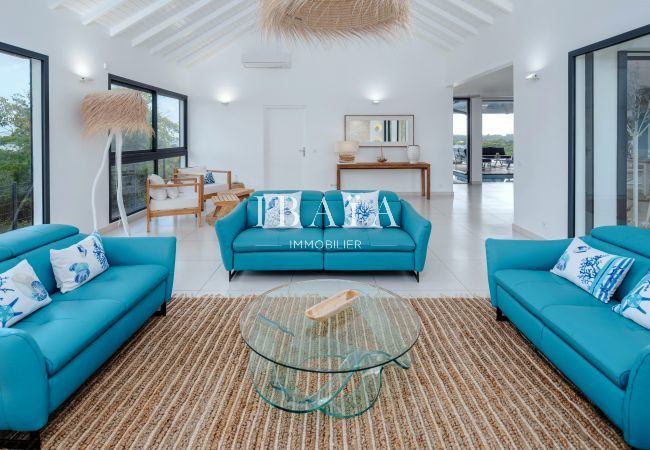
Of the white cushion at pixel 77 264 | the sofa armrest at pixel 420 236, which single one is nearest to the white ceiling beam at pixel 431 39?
the sofa armrest at pixel 420 236

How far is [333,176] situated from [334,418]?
8.61 m

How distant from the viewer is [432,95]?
10305mm

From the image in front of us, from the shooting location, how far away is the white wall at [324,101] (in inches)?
398

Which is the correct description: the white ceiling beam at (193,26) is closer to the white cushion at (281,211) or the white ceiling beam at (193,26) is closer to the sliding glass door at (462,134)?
the white cushion at (281,211)

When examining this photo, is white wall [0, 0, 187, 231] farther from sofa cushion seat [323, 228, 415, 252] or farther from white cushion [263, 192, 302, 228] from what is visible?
sofa cushion seat [323, 228, 415, 252]

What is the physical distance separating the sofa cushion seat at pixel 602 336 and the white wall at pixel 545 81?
2986 millimetres

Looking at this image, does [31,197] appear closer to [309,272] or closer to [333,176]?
[309,272]

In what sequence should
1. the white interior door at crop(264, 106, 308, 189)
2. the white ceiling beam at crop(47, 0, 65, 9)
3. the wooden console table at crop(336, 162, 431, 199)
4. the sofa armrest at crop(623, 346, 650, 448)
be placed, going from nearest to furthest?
the sofa armrest at crop(623, 346, 650, 448)
the white ceiling beam at crop(47, 0, 65, 9)
the wooden console table at crop(336, 162, 431, 199)
the white interior door at crop(264, 106, 308, 189)

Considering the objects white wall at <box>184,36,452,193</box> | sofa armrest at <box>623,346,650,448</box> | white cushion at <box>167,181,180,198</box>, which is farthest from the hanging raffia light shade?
white wall at <box>184,36,452,193</box>

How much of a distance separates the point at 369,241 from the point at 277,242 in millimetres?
840

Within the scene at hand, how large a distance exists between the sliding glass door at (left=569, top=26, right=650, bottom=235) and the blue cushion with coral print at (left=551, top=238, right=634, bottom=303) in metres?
1.64

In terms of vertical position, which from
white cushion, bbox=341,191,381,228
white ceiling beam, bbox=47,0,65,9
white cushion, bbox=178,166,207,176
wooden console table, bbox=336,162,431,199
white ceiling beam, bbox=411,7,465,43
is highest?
white ceiling beam, bbox=411,7,465,43

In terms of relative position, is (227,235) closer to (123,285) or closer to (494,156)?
(123,285)

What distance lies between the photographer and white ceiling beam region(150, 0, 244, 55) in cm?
770
